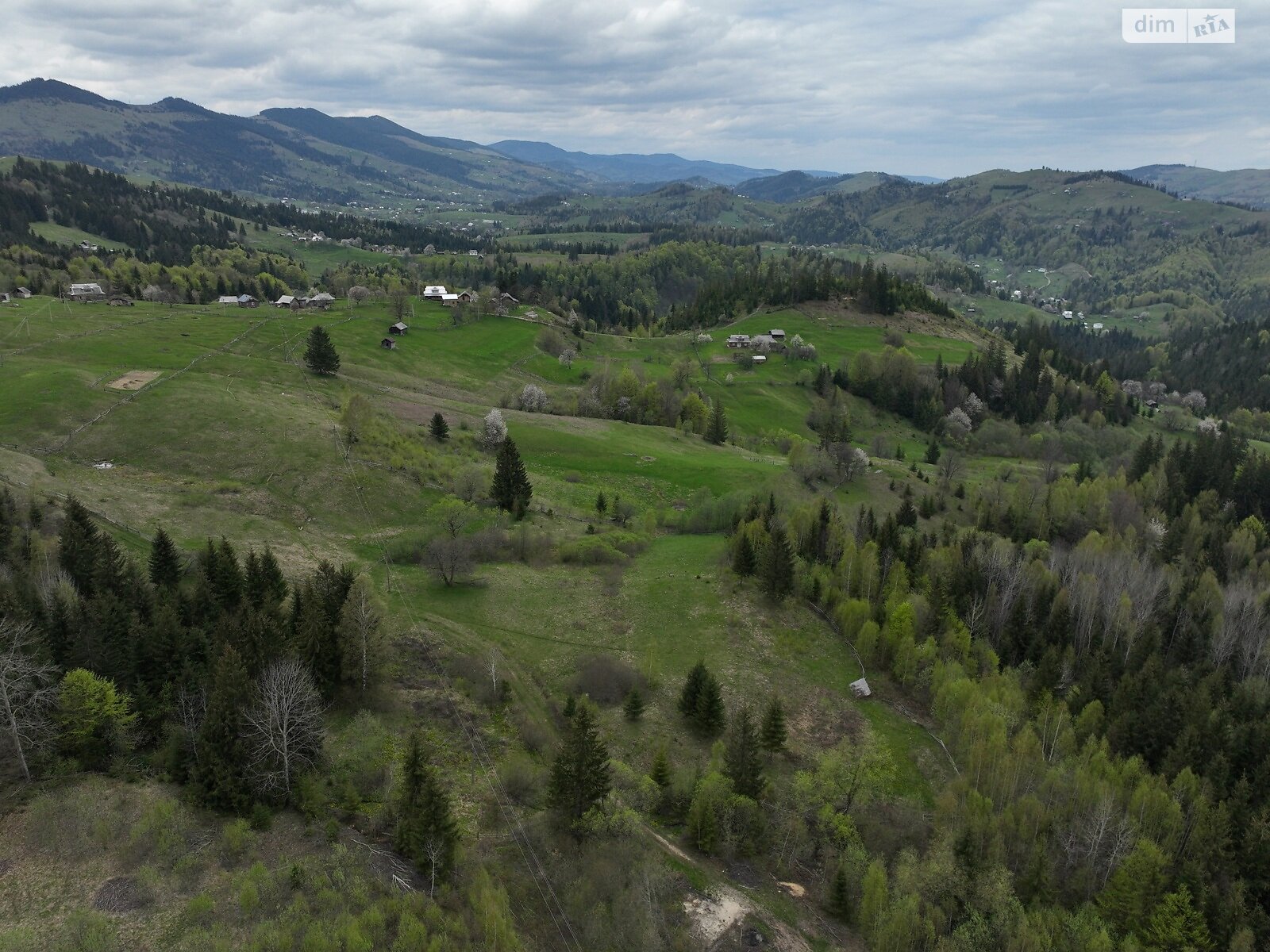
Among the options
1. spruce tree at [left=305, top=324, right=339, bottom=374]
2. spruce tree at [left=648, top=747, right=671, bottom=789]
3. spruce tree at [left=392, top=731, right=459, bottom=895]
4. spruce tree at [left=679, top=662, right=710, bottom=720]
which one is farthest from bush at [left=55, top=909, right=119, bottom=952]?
spruce tree at [left=305, top=324, right=339, bottom=374]

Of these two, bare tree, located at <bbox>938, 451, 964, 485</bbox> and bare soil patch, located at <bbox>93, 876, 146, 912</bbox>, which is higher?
bare soil patch, located at <bbox>93, 876, 146, 912</bbox>

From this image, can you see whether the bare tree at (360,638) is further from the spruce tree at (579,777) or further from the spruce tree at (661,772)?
the spruce tree at (661,772)

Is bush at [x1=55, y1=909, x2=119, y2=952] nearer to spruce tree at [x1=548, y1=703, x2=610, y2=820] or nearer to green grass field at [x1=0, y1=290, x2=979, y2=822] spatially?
spruce tree at [x1=548, y1=703, x2=610, y2=820]

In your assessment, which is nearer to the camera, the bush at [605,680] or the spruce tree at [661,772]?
the spruce tree at [661,772]

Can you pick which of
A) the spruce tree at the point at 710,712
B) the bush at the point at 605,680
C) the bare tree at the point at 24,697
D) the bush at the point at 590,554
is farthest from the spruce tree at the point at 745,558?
the bare tree at the point at 24,697

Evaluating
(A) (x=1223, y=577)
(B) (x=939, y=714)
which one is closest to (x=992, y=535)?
(A) (x=1223, y=577)

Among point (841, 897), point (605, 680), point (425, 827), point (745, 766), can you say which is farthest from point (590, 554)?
point (841, 897)
